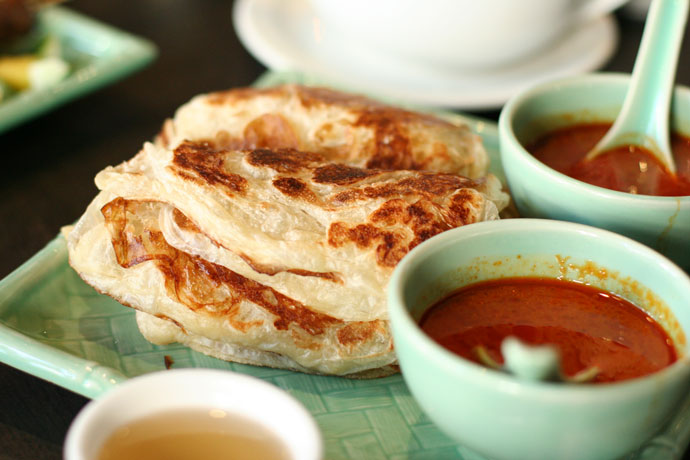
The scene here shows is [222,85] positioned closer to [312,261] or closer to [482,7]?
[482,7]

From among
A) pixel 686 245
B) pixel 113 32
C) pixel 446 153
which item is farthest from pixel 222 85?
pixel 686 245

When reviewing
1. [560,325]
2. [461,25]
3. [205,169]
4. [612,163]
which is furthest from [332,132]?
[461,25]

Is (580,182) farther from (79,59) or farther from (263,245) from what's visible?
(79,59)

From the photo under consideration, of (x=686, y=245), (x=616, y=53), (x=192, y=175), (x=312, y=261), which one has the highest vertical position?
(x=192, y=175)

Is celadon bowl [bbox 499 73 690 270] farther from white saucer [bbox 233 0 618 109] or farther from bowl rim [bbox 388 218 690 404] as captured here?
white saucer [bbox 233 0 618 109]

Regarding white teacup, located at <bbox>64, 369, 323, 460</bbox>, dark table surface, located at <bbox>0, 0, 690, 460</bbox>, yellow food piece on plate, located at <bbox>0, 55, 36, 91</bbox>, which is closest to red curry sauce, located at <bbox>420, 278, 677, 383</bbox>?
Result: white teacup, located at <bbox>64, 369, 323, 460</bbox>

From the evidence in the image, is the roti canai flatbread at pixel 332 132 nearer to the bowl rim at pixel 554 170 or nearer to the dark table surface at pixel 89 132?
the bowl rim at pixel 554 170
